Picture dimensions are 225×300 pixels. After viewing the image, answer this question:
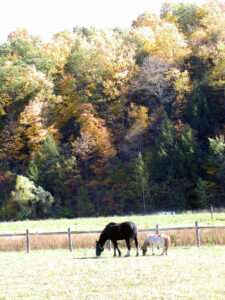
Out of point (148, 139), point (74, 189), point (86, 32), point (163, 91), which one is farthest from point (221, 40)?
point (86, 32)

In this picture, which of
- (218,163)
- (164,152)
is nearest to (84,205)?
(164,152)

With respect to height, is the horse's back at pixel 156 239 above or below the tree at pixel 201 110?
below

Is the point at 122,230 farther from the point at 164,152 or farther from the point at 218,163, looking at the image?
the point at 164,152

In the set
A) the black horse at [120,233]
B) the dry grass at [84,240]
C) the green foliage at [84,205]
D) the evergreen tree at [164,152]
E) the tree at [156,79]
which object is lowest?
the dry grass at [84,240]

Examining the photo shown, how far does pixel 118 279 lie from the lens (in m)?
10.9

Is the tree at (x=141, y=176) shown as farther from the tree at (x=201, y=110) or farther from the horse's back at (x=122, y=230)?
the horse's back at (x=122, y=230)

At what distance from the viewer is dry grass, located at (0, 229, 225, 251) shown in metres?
19.7

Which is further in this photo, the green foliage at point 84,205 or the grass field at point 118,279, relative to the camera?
the green foliage at point 84,205

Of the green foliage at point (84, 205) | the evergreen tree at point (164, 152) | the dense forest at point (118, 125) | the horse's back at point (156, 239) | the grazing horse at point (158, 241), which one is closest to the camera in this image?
the grazing horse at point (158, 241)

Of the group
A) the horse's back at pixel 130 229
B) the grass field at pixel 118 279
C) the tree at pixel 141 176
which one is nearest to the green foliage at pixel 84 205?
the tree at pixel 141 176

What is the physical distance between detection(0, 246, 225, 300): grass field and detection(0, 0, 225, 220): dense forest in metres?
34.1

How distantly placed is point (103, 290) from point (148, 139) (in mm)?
50070

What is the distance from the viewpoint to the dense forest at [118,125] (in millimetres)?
50969

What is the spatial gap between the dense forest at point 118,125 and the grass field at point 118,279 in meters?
34.1
